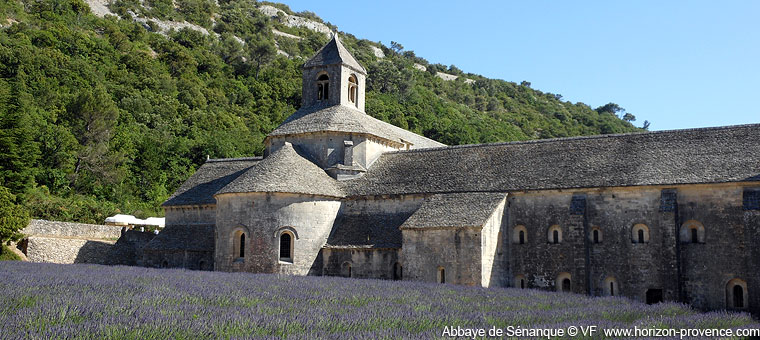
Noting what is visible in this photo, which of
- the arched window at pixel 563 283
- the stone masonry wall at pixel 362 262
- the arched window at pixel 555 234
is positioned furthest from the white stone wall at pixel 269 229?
the arched window at pixel 563 283

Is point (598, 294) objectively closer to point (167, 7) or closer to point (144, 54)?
point (144, 54)

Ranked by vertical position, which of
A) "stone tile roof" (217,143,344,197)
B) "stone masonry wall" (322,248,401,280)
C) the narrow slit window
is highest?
"stone tile roof" (217,143,344,197)

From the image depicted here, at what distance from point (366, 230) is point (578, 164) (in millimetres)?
11111

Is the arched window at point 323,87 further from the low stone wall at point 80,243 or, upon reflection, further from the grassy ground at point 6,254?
the grassy ground at point 6,254

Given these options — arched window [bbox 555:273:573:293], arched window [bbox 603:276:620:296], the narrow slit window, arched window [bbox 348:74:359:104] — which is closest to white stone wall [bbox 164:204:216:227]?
arched window [bbox 348:74:359:104]

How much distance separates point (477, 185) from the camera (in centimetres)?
3538

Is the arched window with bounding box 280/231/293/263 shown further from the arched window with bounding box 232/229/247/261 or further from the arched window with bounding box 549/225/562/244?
the arched window with bounding box 549/225/562/244

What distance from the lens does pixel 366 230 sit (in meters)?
36.2

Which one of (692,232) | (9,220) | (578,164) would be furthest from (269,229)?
(692,232)

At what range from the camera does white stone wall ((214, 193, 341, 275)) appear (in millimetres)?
34625

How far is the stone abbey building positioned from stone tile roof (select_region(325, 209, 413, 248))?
3.0 inches

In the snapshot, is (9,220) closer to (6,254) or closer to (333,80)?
(6,254)

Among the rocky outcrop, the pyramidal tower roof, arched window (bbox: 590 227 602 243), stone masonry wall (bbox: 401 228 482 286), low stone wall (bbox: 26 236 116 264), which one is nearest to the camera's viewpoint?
stone masonry wall (bbox: 401 228 482 286)

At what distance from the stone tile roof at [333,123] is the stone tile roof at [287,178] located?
2181mm
